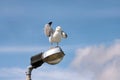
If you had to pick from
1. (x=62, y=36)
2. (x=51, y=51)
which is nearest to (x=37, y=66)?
(x=51, y=51)

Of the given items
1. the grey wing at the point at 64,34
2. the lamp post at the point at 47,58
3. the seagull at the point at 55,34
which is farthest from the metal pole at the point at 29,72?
the grey wing at the point at 64,34

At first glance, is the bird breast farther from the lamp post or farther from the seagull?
the lamp post

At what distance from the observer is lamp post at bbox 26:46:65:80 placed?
17.9 ft

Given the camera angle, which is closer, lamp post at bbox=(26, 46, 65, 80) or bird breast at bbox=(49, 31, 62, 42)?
lamp post at bbox=(26, 46, 65, 80)

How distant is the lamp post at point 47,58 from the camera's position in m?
5.46

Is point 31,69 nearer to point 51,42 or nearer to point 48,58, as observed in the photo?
point 48,58

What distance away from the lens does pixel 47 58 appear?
5.61 meters

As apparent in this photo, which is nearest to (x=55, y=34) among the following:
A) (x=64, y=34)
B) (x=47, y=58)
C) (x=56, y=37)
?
(x=56, y=37)

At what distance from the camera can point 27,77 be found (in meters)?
5.37

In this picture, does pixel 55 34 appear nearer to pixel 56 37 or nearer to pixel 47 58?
pixel 56 37

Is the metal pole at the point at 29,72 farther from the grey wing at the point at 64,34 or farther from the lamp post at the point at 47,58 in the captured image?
the grey wing at the point at 64,34

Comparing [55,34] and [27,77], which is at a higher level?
[55,34]

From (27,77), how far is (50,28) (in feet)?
7.50

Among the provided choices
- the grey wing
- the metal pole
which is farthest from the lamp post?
the grey wing
